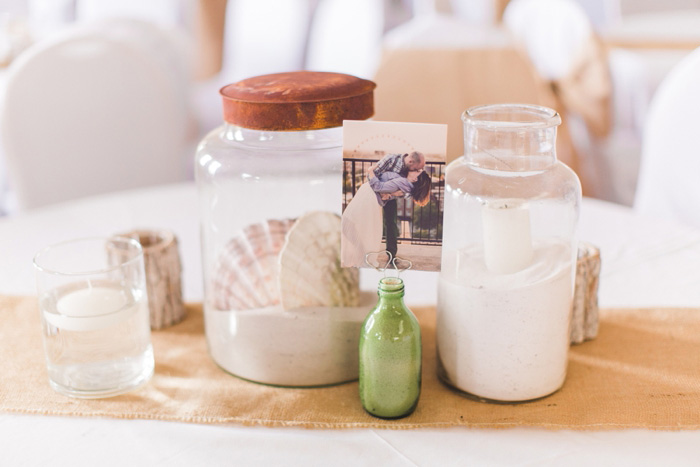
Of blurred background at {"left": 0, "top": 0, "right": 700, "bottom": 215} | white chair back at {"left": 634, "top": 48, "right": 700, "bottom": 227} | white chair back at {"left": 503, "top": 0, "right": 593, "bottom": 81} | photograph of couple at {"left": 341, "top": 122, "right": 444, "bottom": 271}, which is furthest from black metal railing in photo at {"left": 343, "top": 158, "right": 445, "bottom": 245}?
white chair back at {"left": 503, "top": 0, "right": 593, "bottom": 81}

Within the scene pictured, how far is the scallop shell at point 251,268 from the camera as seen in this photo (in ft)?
2.44

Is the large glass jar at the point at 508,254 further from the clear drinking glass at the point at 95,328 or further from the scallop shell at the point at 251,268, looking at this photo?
the clear drinking glass at the point at 95,328

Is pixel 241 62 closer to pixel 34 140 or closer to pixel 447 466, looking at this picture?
A: pixel 34 140

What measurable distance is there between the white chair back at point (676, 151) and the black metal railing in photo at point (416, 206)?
2.89 feet

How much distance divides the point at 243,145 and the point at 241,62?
2.47m

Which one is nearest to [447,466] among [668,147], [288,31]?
[668,147]

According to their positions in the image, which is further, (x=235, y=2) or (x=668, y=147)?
(x=235, y=2)

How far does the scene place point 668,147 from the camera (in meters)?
1.40

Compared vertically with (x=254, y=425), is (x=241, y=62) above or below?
above

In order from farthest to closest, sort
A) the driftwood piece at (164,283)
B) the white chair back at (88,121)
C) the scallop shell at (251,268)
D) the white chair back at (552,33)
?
the white chair back at (552,33) → the white chair back at (88,121) → the driftwood piece at (164,283) → the scallop shell at (251,268)

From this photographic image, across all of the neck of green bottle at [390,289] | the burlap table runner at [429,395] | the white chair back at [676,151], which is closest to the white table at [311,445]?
the burlap table runner at [429,395]

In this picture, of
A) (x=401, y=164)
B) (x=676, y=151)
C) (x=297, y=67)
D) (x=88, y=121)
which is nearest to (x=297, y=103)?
(x=401, y=164)

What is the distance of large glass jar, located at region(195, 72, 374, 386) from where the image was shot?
0.71 metres

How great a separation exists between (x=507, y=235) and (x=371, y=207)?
129mm
